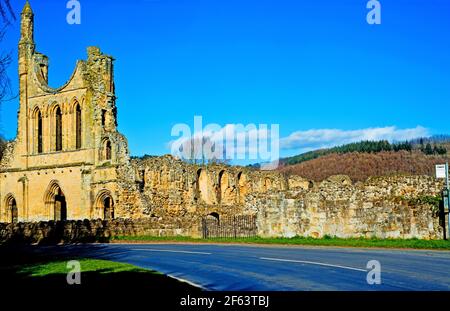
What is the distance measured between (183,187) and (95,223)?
1545 centimetres

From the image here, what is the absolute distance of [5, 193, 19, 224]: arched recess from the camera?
53.6 m

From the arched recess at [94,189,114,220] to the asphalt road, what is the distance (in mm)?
24263

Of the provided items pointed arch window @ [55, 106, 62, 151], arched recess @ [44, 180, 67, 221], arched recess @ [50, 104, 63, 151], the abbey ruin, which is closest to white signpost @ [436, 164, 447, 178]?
the abbey ruin

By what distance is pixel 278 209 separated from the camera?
32.3 metres

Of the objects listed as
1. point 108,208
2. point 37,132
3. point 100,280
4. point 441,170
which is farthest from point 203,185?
point 100,280

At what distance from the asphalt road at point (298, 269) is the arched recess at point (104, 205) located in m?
24.3

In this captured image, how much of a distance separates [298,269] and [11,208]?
43.5 m

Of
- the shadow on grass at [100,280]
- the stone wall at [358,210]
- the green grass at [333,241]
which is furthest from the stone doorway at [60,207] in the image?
the shadow on grass at [100,280]

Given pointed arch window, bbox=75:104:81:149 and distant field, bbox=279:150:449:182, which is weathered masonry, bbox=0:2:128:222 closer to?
pointed arch window, bbox=75:104:81:149
